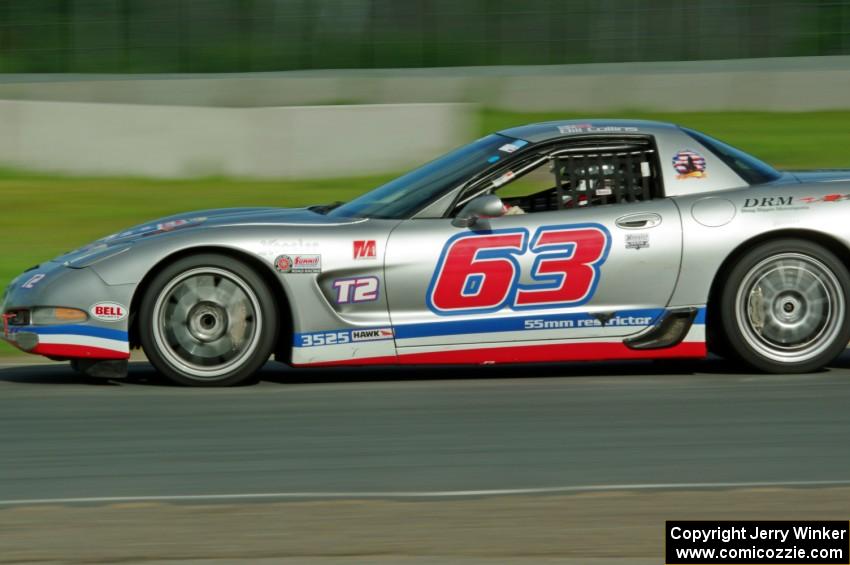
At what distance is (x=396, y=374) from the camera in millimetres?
7754

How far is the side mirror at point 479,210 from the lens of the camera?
7.09m

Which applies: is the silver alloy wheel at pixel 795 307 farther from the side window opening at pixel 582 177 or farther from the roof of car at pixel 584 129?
the roof of car at pixel 584 129

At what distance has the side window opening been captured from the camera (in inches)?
292

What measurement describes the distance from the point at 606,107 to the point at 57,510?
712 inches

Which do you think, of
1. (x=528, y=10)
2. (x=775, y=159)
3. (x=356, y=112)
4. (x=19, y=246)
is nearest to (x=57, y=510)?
(x=19, y=246)

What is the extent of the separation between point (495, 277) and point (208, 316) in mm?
1503

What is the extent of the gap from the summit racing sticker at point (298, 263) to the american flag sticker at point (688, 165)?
201cm

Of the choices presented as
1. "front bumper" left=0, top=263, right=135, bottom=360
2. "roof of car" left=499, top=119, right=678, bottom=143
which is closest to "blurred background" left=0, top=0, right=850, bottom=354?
"roof of car" left=499, top=119, right=678, bottom=143

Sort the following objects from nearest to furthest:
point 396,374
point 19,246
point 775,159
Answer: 1. point 396,374
2. point 19,246
3. point 775,159

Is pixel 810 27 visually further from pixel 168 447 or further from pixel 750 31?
pixel 168 447

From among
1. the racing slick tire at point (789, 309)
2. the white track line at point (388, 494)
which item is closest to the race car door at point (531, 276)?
the racing slick tire at point (789, 309)

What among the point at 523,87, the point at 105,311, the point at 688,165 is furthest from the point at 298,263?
the point at 523,87

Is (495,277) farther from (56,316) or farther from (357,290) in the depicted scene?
(56,316)

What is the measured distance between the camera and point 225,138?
51.5ft
